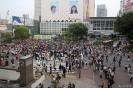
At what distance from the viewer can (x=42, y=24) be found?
116312 millimetres

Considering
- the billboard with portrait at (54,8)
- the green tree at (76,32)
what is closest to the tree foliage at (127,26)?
the green tree at (76,32)

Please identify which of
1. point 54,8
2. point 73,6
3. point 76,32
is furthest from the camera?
point 54,8

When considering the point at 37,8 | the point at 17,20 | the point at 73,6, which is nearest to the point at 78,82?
the point at 17,20

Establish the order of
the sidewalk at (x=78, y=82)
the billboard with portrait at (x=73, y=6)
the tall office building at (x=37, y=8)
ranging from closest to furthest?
1. the sidewalk at (x=78, y=82)
2. the billboard with portrait at (x=73, y=6)
3. the tall office building at (x=37, y=8)

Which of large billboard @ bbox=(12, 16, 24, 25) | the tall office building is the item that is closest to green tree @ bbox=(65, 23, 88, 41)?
large billboard @ bbox=(12, 16, 24, 25)

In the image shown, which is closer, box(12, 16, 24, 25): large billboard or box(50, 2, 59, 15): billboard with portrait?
box(12, 16, 24, 25): large billboard

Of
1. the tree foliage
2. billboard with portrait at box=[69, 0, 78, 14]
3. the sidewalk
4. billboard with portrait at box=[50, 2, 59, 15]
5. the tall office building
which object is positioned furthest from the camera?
the tall office building

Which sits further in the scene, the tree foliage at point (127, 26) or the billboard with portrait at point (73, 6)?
the billboard with portrait at point (73, 6)

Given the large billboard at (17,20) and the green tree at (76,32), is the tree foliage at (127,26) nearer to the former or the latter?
the green tree at (76,32)

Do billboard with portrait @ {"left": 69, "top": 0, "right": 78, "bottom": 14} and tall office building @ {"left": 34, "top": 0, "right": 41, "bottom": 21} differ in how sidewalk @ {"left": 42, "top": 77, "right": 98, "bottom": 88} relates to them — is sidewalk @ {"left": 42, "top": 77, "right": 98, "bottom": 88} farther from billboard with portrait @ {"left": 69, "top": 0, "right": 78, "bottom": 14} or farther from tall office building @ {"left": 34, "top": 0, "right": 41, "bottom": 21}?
tall office building @ {"left": 34, "top": 0, "right": 41, "bottom": 21}

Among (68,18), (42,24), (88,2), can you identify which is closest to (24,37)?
(42,24)

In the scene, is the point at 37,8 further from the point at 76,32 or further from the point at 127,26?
the point at 127,26

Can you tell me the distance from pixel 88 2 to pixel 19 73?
4757 inches

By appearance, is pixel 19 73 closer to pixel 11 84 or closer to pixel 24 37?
pixel 11 84
